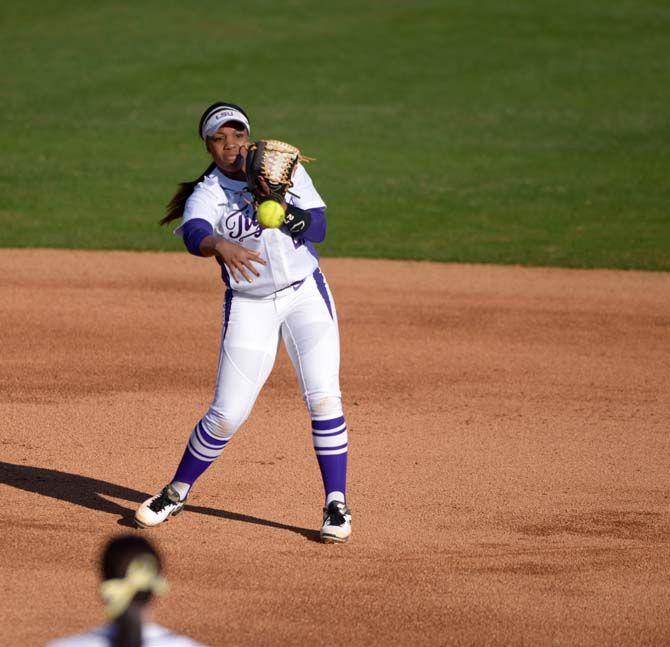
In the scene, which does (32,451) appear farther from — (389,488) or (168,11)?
(168,11)

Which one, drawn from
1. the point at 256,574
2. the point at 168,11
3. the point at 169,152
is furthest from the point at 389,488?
the point at 168,11

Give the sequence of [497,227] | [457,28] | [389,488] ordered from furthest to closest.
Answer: [457,28] < [497,227] < [389,488]

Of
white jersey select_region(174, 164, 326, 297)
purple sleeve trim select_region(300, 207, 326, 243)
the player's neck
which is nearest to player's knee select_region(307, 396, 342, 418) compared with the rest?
white jersey select_region(174, 164, 326, 297)

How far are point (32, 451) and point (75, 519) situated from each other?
1396 millimetres

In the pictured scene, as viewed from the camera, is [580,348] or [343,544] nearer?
[343,544]

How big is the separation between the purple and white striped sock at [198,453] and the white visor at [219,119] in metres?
1.62

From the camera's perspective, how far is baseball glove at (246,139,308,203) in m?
6.25

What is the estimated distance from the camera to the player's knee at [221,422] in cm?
656

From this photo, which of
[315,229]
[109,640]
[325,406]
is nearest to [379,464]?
[325,406]

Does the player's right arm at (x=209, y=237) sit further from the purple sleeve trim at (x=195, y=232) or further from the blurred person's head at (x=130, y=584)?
A: the blurred person's head at (x=130, y=584)

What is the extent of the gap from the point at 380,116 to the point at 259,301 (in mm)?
17927

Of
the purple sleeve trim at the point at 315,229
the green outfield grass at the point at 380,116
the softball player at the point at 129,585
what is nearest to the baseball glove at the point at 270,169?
the purple sleeve trim at the point at 315,229

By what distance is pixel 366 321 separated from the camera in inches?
475

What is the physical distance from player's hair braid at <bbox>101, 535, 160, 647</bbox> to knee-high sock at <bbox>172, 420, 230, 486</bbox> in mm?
4030
